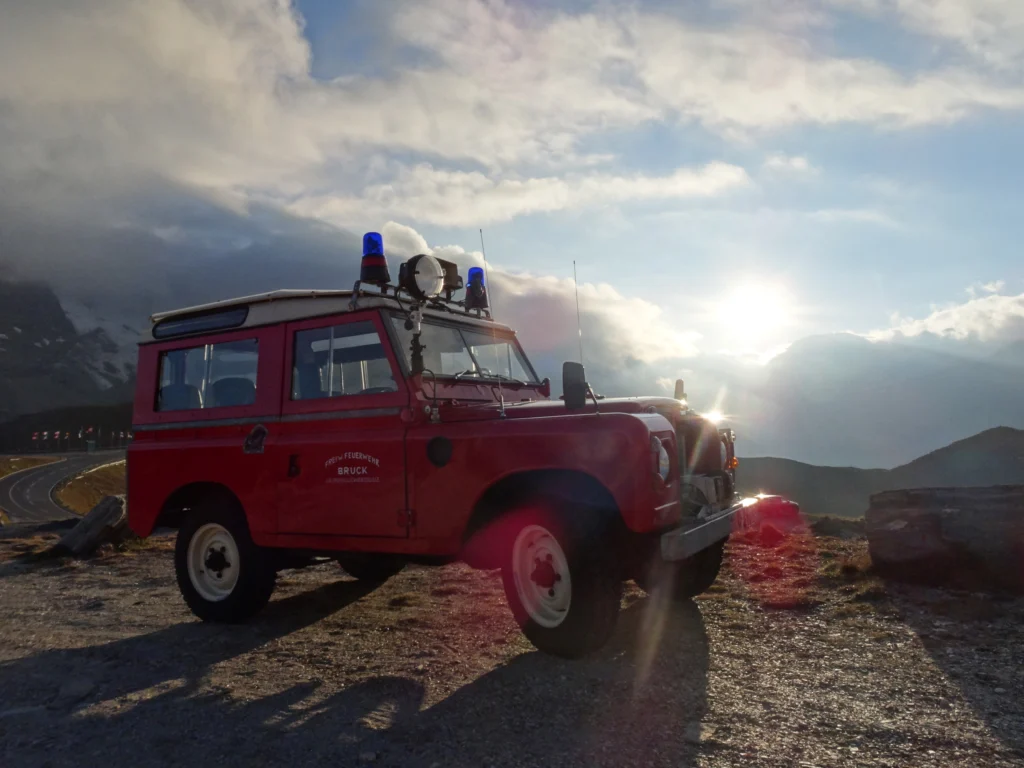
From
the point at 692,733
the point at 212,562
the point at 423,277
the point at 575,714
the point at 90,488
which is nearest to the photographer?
the point at 692,733

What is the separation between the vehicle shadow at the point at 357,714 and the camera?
148 inches

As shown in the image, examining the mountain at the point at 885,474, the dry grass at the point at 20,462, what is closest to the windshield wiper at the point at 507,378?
the mountain at the point at 885,474

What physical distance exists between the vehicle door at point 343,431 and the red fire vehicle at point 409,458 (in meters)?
0.02

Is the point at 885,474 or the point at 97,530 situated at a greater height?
the point at 885,474

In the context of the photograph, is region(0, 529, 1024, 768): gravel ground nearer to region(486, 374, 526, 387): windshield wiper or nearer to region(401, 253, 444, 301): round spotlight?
region(486, 374, 526, 387): windshield wiper

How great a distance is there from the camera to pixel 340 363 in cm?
639

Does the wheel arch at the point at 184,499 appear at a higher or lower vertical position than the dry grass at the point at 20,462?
lower

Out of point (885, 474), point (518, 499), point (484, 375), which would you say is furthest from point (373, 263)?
point (885, 474)

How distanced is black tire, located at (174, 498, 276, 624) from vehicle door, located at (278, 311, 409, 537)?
57 centimetres

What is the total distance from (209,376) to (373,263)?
2187 millimetres

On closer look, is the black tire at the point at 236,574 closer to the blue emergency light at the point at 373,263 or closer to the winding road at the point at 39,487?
the blue emergency light at the point at 373,263

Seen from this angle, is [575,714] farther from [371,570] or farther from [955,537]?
[955,537]

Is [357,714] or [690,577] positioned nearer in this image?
[357,714]

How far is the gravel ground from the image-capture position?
149 inches
